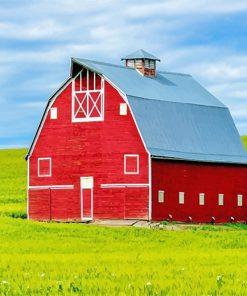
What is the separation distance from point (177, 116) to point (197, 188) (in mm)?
4361

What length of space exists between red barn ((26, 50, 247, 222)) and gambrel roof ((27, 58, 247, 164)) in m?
0.08

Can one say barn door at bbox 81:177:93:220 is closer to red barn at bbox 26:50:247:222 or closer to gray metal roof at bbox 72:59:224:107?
red barn at bbox 26:50:247:222

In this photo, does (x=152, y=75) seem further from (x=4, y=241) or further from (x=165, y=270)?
(x=165, y=270)

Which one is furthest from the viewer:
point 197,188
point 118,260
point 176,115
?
point 176,115

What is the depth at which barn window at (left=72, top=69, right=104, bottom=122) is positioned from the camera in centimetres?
5678

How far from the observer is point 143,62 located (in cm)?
6197

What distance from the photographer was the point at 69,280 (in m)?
22.3

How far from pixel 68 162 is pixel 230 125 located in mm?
11875

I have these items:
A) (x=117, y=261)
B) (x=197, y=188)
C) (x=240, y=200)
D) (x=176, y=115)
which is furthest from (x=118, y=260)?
(x=240, y=200)

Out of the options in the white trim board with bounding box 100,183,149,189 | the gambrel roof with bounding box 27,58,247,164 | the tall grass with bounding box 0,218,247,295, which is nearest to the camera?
the tall grass with bounding box 0,218,247,295

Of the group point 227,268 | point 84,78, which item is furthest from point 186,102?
point 227,268

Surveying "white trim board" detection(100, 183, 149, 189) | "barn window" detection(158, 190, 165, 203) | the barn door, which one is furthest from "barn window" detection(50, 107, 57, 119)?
"barn window" detection(158, 190, 165, 203)

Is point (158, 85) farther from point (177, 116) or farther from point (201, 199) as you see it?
point (201, 199)

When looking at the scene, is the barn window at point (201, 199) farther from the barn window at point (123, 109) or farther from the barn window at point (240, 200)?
the barn window at point (123, 109)
